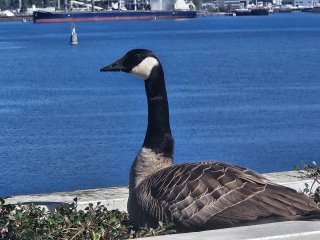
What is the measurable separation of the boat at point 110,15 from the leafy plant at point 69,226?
166m

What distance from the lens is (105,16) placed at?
178125 mm

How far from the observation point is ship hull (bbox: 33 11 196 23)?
17475 centimetres

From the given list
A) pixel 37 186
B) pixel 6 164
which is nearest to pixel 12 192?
pixel 37 186

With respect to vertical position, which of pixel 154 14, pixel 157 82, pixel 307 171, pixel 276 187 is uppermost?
pixel 157 82

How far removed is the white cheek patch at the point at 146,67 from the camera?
7406 mm

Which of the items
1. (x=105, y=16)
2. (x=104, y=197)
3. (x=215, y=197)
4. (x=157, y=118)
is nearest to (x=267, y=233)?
(x=215, y=197)

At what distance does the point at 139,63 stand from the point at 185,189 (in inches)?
48.3

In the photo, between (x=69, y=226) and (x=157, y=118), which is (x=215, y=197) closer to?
(x=69, y=226)

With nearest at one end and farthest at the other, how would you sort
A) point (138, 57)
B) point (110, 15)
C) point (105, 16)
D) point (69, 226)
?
point (69, 226) → point (138, 57) → point (105, 16) → point (110, 15)

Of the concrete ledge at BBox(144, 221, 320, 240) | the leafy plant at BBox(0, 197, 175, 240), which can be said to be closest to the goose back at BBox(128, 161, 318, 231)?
the leafy plant at BBox(0, 197, 175, 240)

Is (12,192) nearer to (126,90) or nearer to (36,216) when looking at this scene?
(36,216)

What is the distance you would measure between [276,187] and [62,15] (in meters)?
168

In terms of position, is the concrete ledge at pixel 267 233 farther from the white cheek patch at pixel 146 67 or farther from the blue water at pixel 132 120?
the blue water at pixel 132 120

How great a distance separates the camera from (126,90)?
4641 cm
